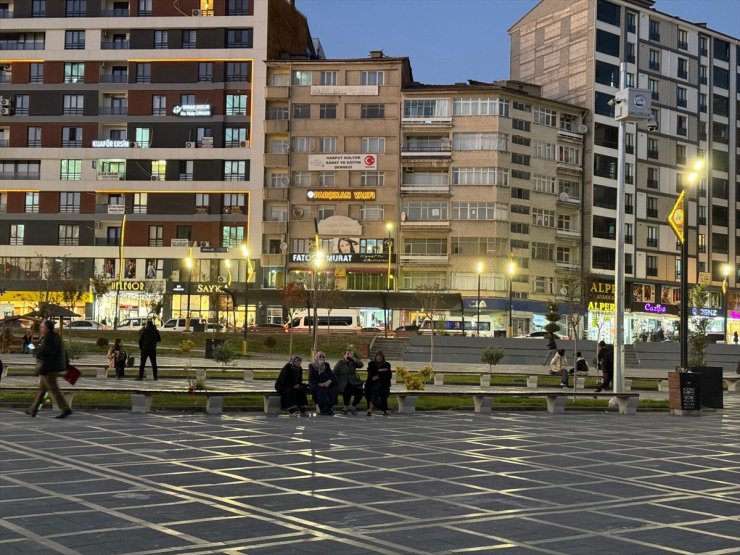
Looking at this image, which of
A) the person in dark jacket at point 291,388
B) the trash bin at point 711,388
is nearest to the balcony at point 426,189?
the trash bin at point 711,388

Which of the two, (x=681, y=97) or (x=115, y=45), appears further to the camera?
(x=681, y=97)

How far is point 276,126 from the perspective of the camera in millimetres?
71000

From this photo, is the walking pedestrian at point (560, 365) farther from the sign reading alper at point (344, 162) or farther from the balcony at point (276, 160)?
the balcony at point (276, 160)

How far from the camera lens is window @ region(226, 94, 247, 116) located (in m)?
71.2

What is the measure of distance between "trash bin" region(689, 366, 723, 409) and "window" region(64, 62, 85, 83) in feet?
195

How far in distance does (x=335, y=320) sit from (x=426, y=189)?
12820mm

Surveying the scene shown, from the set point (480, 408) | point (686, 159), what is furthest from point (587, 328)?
point (480, 408)

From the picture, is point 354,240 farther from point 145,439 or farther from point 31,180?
point 145,439

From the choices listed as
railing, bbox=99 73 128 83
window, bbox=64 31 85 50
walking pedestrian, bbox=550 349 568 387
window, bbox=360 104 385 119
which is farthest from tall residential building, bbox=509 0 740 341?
walking pedestrian, bbox=550 349 568 387

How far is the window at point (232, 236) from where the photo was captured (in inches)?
2783

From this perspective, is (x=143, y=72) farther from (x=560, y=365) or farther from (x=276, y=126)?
(x=560, y=365)

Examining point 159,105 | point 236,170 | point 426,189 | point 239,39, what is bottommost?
point 426,189

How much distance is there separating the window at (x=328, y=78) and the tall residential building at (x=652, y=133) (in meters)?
19.4

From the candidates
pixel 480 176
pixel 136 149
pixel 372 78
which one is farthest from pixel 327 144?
pixel 136 149
